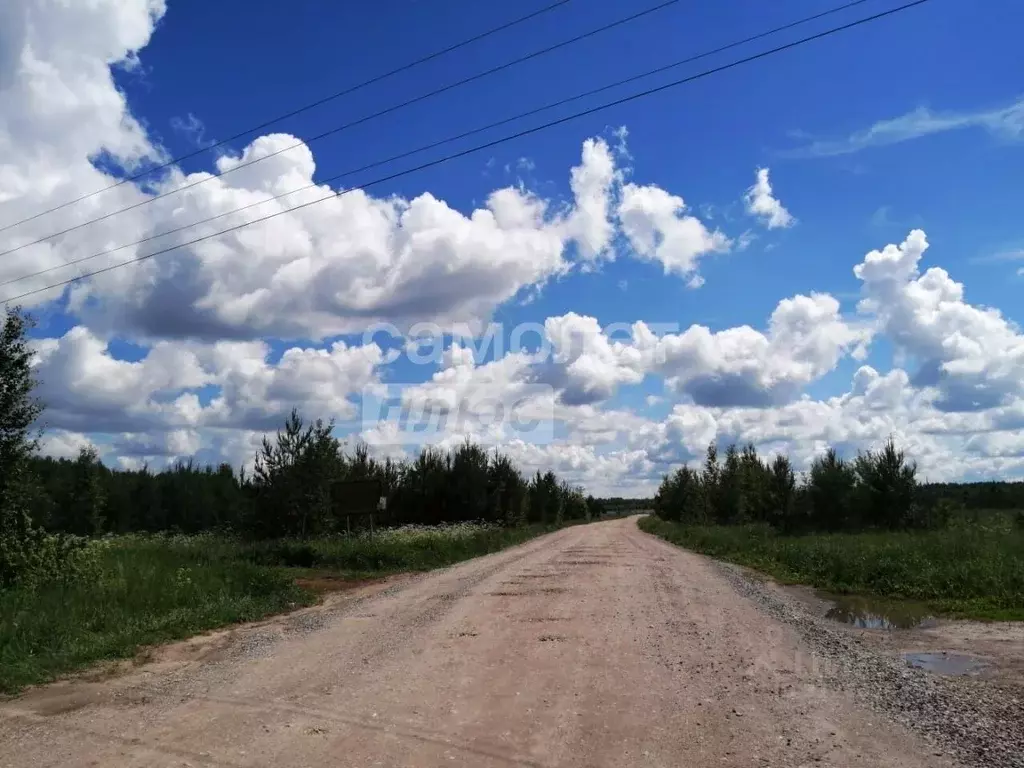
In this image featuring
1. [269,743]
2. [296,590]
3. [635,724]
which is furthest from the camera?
[296,590]

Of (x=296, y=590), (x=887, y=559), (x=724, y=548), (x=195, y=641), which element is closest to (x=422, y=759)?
(x=195, y=641)

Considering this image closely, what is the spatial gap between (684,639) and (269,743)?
5939 millimetres

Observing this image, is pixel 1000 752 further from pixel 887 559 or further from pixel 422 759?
pixel 887 559

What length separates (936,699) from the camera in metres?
7.12

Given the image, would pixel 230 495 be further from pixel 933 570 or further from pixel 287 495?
pixel 933 570

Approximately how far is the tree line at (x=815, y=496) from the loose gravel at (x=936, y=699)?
37.5 m

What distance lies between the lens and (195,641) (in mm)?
10422

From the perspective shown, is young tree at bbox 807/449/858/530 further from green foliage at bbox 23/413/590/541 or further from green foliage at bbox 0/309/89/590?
green foliage at bbox 0/309/89/590

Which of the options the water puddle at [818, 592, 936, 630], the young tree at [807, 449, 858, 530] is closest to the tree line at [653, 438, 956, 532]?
the young tree at [807, 449, 858, 530]

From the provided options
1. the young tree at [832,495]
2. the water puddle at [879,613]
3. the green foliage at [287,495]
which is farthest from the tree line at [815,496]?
the water puddle at [879,613]

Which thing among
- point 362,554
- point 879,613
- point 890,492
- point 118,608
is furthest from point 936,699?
point 890,492

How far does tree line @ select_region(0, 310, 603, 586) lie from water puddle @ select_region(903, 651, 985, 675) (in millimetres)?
13048

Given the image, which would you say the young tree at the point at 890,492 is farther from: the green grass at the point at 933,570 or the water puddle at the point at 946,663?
the water puddle at the point at 946,663

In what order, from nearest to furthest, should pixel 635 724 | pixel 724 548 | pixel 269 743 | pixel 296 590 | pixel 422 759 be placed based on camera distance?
pixel 422 759
pixel 269 743
pixel 635 724
pixel 296 590
pixel 724 548
